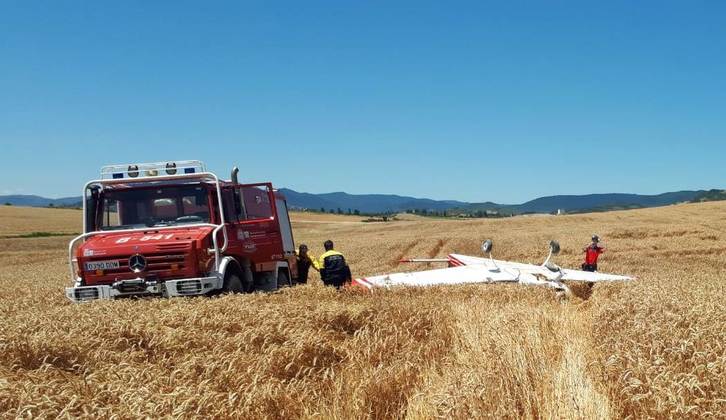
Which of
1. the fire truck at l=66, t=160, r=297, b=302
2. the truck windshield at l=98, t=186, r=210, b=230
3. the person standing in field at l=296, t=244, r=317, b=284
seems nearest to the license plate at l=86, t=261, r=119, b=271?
the fire truck at l=66, t=160, r=297, b=302

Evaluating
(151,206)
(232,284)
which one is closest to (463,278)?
(232,284)

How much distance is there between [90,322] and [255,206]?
18.9ft

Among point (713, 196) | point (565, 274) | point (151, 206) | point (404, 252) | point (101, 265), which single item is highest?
point (713, 196)

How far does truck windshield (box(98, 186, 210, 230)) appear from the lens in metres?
10.5

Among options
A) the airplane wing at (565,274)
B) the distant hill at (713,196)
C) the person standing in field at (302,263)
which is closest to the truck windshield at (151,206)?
the person standing in field at (302,263)

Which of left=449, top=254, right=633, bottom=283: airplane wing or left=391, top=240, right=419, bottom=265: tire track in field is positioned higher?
left=449, top=254, right=633, bottom=283: airplane wing

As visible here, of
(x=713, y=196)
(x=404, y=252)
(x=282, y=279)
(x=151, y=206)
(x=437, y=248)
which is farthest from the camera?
(x=713, y=196)

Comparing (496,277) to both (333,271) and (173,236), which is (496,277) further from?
(173,236)

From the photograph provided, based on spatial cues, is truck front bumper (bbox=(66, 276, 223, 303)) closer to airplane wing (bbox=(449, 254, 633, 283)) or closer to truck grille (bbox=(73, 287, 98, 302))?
truck grille (bbox=(73, 287, 98, 302))

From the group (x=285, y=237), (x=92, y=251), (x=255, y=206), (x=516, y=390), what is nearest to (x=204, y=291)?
(x=92, y=251)

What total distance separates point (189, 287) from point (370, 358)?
14.7 ft

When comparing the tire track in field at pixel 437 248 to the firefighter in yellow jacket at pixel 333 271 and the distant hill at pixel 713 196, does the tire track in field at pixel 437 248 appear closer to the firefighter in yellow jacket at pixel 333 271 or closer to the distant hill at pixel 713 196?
the firefighter in yellow jacket at pixel 333 271

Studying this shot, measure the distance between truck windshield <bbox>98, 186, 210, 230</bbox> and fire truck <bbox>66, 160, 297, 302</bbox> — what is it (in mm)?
18

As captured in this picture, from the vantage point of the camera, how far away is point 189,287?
932 cm
